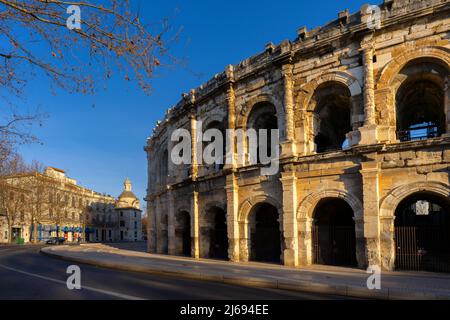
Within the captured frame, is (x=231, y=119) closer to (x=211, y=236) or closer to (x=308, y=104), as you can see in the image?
(x=308, y=104)

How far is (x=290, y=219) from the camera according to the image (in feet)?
46.8

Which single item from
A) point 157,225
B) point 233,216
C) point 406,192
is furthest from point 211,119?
point 157,225

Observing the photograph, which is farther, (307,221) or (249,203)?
(249,203)

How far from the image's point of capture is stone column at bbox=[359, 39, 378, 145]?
12680 mm

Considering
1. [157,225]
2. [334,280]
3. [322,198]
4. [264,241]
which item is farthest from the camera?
[157,225]

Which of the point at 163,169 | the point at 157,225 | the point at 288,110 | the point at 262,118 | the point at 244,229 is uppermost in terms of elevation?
the point at 262,118

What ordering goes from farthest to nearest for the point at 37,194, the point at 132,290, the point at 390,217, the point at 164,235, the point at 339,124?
the point at 37,194 → the point at 164,235 → the point at 339,124 → the point at 390,217 → the point at 132,290

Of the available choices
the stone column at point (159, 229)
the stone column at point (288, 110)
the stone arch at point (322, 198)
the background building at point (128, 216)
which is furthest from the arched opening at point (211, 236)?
the background building at point (128, 216)

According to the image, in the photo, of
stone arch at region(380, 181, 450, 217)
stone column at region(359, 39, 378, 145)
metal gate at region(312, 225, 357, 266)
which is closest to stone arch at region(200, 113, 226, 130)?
metal gate at region(312, 225, 357, 266)

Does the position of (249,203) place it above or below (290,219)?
above

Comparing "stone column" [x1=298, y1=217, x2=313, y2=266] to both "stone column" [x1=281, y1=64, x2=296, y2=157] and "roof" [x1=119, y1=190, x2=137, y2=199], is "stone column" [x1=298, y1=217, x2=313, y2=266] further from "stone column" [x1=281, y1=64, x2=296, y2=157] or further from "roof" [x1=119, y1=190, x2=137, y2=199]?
"roof" [x1=119, y1=190, x2=137, y2=199]

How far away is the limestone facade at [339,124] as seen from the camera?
40.3ft

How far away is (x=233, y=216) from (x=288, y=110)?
5.12 meters

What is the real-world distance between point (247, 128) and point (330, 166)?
15.5 ft
